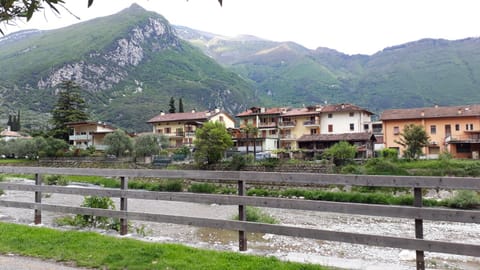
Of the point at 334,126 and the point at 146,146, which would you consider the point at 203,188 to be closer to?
the point at 146,146

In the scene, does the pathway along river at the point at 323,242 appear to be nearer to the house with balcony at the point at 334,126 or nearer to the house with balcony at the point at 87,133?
the house with balcony at the point at 334,126

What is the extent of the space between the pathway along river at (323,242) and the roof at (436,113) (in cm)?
3917

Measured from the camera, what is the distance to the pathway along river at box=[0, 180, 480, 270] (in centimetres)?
523

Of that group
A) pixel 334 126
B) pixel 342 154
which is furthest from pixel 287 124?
pixel 342 154

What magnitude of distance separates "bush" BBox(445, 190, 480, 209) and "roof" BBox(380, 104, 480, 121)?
31.0m

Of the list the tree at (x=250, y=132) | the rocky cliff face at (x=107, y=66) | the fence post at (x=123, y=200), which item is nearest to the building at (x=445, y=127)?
the tree at (x=250, y=132)

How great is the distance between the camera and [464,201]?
23406 millimetres

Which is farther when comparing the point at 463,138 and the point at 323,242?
the point at 463,138

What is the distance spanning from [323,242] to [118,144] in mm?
50044

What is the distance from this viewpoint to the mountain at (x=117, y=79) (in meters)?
135

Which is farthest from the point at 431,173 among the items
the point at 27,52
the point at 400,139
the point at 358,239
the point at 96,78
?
the point at 27,52

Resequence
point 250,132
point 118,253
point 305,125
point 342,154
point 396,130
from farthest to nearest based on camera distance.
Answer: point 305,125 → point 250,132 → point 396,130 → point 342,154 → point 118,253

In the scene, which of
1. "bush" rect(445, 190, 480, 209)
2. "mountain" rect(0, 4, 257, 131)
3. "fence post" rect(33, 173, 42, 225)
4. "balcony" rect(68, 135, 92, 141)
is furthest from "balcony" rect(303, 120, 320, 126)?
"mountain" rect(0, 4, 257, 131)

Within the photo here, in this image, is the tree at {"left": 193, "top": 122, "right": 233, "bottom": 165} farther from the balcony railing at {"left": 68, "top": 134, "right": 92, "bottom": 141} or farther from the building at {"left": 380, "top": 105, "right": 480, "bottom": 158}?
the balcony railing at {"left": 68, "top": 134, "right": 92, "bottom": 141}
